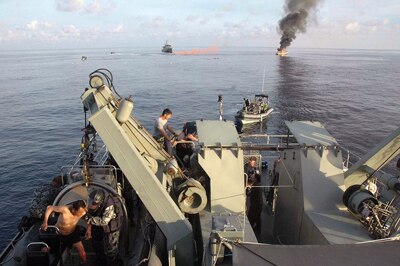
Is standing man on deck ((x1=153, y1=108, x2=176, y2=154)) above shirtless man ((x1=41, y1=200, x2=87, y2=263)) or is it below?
above

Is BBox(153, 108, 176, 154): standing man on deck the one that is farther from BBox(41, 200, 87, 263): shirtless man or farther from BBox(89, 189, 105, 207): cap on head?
BBox(41, 200, 87, 263): shirtless man

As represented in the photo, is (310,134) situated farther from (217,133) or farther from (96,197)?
(96,197)

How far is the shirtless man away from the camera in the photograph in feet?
21.4

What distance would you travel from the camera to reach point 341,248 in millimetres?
4473

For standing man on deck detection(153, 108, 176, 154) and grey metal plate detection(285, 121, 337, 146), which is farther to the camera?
standing man on deck detection(153, 108, 176, 154)

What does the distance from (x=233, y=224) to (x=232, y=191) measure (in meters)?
1.94

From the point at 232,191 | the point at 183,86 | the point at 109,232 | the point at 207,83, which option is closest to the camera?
the point at 109,232

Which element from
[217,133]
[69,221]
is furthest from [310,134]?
[69,221]

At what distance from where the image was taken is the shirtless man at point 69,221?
21.4 ft

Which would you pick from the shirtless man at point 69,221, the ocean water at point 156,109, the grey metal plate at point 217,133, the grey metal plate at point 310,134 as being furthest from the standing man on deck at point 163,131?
the ocean water at point 156,109

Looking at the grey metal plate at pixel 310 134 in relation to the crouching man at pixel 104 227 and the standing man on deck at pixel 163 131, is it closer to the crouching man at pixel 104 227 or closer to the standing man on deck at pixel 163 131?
the standing man on deck at pixel 163 131

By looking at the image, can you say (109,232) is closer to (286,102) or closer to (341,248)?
(341,248)

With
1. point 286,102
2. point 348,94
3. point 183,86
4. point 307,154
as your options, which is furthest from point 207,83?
point 307,154

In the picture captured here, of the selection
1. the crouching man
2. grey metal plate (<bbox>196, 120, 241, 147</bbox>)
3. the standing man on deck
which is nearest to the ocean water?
the standing man on deck
